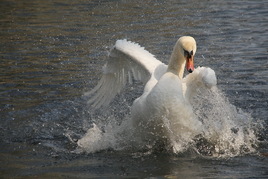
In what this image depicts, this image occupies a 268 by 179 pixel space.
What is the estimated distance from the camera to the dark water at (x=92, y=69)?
7.04m

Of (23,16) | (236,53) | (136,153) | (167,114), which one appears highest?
(23,16)

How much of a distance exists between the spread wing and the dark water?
35cm

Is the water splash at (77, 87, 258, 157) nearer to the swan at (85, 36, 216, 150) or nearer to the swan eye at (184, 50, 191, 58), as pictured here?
the swan at (85, 36, 216, 150)

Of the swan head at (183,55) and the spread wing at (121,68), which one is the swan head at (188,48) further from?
the spread wing at (121,68)

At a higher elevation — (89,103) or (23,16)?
(23,16)

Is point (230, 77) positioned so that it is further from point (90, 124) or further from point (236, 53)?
point (90, 124)

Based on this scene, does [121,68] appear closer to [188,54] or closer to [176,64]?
[176,64]

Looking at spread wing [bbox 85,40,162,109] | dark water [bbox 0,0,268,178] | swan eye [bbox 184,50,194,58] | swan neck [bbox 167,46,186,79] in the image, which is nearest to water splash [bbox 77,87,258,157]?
dark water [bbox 0,0,268,178]

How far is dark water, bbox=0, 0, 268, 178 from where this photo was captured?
23.1 ft

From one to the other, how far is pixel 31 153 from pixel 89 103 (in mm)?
1984

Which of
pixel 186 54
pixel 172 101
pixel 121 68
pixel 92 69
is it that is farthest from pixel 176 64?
pixel 92 69

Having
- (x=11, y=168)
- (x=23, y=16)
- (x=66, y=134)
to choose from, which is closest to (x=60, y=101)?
(x=66, y=134)

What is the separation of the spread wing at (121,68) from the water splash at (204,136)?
0.86 m

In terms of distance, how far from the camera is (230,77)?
10.5 metres
